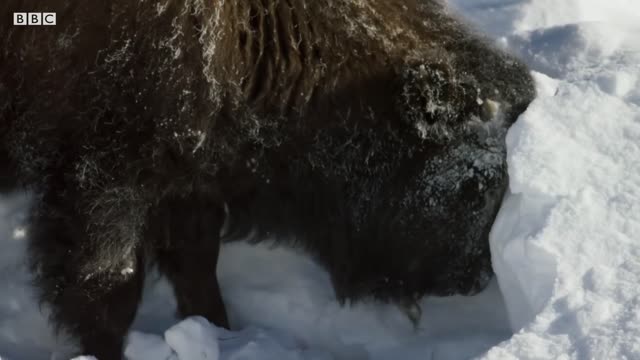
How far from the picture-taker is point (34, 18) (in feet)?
9.08

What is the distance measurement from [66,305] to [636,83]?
6.01ft

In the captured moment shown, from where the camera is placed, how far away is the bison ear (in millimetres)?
2594

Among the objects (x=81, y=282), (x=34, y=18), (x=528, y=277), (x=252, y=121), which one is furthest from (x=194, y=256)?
(x=528, y=277)

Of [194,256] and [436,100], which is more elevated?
[436,100]

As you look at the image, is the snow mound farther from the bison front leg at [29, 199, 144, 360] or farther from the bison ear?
the bison front leg at [29, 199, 144, 360]

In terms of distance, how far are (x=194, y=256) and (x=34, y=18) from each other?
0.91 meters

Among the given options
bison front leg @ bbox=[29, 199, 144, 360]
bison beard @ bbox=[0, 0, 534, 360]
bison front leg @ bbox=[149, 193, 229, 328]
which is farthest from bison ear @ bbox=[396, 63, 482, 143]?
bison front leg @ bbox=[29, 199, 144, 360]

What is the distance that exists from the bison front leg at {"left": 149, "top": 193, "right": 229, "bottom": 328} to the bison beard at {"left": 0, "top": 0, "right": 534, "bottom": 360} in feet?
0.29

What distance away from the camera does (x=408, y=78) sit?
2.62m

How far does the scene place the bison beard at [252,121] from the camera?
2.65 m

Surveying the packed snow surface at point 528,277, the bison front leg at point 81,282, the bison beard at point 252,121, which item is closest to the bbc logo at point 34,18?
the bison beard at point 252,121

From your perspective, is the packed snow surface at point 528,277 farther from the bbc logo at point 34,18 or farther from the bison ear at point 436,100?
the bbc logo at point 34,18

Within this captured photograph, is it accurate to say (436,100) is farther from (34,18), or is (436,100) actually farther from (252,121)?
(34,18)

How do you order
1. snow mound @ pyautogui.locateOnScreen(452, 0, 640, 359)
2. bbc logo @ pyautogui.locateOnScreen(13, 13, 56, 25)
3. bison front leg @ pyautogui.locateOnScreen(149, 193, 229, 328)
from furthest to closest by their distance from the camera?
bison front leg @ pyautogui.locateOnScreen(149, 193, 229, 328) < bbc logo @ pyautogui.locateOnScreen(13, 13, 56, 25) < snow mound @ pyautogui.locateOnScreen(452, 0, 640, 359)
